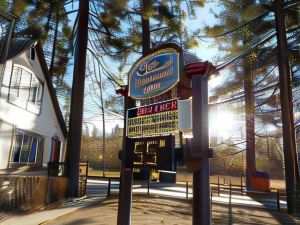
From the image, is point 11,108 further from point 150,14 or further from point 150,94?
point 150,14

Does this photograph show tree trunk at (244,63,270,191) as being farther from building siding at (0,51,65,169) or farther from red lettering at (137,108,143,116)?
red lettering at (137,108,143,116)

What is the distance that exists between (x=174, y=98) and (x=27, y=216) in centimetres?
647

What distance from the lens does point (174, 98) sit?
6656mm

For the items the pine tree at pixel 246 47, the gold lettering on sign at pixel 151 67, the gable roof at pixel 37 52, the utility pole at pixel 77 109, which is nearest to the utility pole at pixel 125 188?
the gold lettering on sign at pixel 151 67

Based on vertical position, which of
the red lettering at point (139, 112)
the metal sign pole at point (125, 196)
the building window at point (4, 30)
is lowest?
the metal sign pole at point (125, 196)

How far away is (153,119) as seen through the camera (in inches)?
Answer: 277

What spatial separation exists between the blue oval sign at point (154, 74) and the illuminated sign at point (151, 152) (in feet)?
3.45

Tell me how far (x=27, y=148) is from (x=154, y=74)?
9.80 m

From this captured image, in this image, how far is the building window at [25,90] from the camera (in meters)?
13.4

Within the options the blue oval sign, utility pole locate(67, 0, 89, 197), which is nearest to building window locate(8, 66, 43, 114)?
utility pole locate(67, 0, 89, 197)

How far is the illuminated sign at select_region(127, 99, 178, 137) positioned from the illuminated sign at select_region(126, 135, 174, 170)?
0.52ft

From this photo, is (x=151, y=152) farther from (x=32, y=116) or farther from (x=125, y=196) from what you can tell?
(x=32, y=116)

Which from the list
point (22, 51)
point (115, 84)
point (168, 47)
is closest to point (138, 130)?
point (168, 47)

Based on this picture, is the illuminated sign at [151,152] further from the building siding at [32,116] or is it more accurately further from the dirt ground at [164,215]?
the building siding at [32,116]
